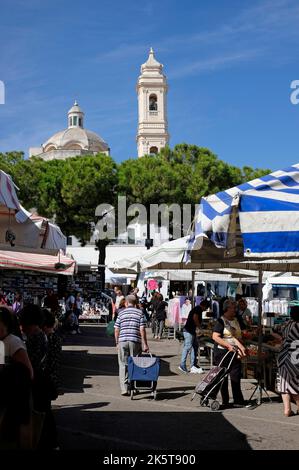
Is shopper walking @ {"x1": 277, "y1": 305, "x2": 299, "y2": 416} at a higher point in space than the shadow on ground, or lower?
higher

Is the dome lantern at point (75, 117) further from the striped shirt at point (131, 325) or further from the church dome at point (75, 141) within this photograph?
the striped shirt at point (131, 325)

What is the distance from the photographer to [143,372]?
389 inches

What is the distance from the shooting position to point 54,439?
234 inches

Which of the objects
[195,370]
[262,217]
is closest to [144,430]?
[262,217]

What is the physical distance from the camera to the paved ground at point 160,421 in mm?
6797

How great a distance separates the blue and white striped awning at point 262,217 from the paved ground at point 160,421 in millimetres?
2208

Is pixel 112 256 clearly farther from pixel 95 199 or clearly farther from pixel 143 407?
pixel 143 407

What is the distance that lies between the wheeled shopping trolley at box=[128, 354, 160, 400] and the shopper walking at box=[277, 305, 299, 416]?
2248 mm

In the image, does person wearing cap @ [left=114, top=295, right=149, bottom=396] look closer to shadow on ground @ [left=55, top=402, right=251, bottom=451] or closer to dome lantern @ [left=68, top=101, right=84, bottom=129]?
shadow on ground @ [left=55, top=402, right=251, bottom=451]

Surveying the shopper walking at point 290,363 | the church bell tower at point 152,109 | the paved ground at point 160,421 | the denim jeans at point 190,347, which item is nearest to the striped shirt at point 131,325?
the paved ground at point 160,421

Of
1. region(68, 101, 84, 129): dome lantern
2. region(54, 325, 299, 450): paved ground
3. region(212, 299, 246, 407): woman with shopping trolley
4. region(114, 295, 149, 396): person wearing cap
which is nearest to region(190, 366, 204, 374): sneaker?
region(54, 325, 299, 450): paved ground

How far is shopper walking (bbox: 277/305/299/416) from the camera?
26.9 ft

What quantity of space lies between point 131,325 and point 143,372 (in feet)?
2.62
